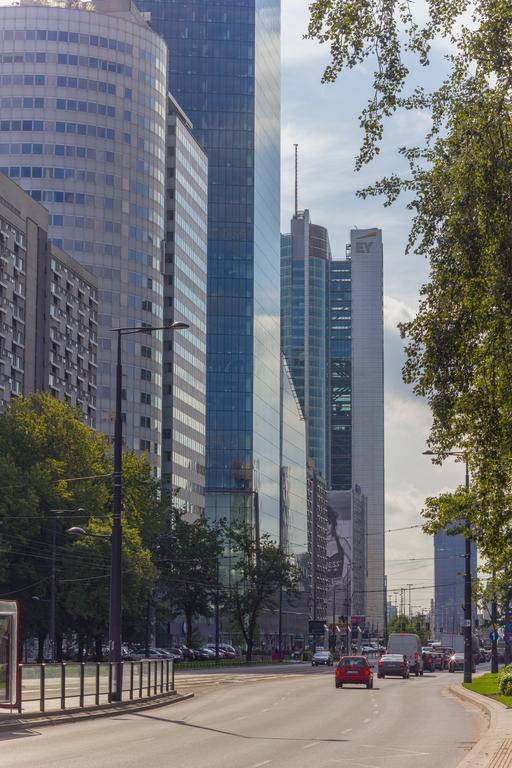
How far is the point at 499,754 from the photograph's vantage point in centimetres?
2333

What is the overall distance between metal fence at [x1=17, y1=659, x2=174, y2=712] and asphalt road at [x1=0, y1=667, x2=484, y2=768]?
1.40 metres

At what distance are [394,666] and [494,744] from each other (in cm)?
5990

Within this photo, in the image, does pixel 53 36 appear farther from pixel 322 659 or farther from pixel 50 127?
pixel 322 659

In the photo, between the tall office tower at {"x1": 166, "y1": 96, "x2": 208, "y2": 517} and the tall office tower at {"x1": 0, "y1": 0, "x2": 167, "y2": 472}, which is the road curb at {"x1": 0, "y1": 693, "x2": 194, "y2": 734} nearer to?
the tall office tower at {"x1": 0, "y1": 0, "x2": 167, "y2": 472}

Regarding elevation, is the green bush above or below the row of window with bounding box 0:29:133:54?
below

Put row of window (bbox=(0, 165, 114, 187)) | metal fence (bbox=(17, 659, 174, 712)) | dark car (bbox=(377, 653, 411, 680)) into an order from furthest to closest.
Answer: row of window (bbox=(0, 165, 114, 187)), dark car (bbox=(377, 653, 411, 680)), metal fence (bbox=(17, 659, 174, 712))

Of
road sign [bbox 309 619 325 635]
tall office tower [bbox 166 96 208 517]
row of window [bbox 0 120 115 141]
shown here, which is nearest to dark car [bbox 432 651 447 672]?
road sign [bbox 309 619 325 635]

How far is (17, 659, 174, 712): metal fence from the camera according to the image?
110ft

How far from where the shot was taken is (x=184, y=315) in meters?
179

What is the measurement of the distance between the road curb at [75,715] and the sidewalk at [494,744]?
1045cm

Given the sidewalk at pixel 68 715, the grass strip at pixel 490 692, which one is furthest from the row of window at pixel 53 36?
the sidewalk at pixel 68 715

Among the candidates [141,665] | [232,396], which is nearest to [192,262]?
[232,396]

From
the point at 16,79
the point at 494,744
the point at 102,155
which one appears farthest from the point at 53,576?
the point at 16,79

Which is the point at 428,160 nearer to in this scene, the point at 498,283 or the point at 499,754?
the point at 498,283
